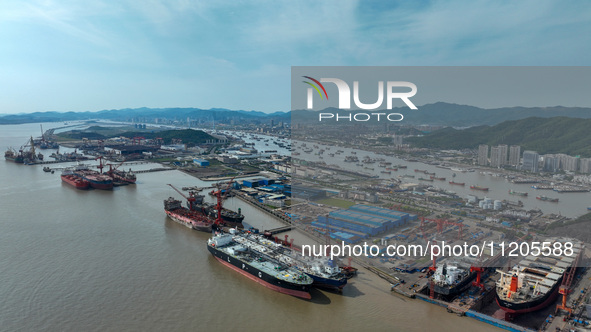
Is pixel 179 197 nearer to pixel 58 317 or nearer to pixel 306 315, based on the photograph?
pixel 58 317

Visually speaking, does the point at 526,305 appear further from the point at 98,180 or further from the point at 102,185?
the point at 98,180

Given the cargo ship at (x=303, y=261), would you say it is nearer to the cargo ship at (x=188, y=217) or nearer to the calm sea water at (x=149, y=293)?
the calm sea water at (x=149, y=293)

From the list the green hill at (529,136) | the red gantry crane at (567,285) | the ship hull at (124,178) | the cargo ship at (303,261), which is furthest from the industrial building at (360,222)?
the ship hull at (124,178)

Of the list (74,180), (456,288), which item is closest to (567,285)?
(456,288)

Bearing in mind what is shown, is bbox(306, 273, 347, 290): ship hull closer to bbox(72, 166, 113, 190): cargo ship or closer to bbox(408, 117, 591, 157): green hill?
bbox(408, 117, 591, 157): green hill

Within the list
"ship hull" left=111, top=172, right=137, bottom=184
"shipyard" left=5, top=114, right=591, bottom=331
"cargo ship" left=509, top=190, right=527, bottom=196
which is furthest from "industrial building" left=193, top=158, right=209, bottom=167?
"cargo ship" left=509, top=190, right=527, bottom=196
